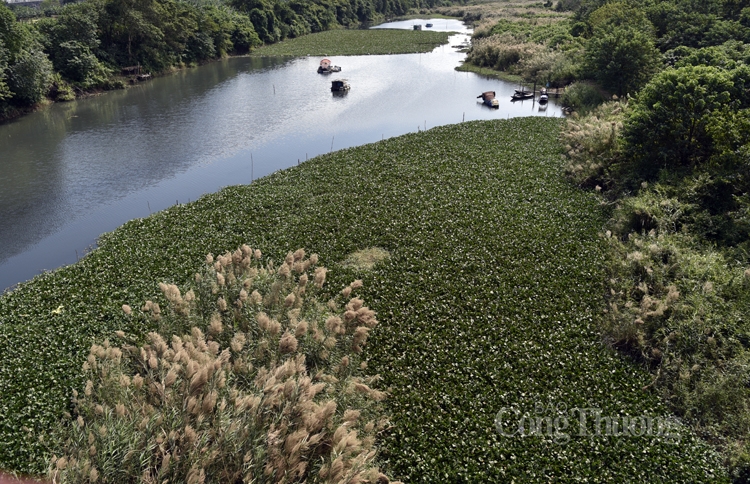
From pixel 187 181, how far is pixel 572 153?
59.2 feet

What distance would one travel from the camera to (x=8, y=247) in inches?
673

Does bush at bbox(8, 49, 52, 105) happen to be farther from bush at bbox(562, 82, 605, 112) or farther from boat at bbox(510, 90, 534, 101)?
bush at bbox(562, 82, 605, 112)

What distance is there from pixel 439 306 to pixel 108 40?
43337mm

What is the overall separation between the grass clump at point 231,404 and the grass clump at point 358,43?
181ft

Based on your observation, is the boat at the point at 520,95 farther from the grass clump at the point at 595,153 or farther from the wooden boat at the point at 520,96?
the grass clump at the point at 595,153

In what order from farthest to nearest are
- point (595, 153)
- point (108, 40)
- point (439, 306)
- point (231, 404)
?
point (108, 40), point (595, 153), point (439, 306), point (231, 404)

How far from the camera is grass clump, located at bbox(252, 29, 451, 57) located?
200 feet

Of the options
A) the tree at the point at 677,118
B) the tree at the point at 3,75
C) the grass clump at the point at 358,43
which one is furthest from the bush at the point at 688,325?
the grass clump at the point at 358,43

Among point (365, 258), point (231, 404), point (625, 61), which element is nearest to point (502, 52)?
point (625, 61)

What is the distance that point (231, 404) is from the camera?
23.8ft

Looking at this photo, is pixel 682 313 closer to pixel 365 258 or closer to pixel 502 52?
pixel 365 258

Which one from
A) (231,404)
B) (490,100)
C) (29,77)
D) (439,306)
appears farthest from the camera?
(490,100)

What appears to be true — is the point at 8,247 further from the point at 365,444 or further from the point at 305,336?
the point at 365,444

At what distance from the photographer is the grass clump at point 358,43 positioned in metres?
61.1
